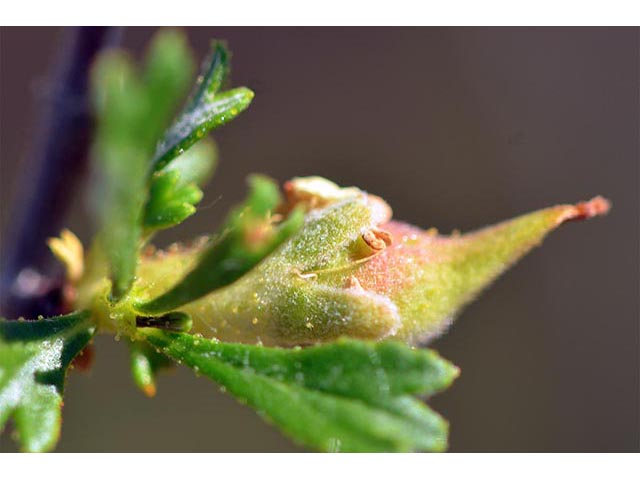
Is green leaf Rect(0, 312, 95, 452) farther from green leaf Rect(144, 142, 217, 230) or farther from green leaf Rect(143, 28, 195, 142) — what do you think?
green leaf Rect(143, 28, 195, 142)

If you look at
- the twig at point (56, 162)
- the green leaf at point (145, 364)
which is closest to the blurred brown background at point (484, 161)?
the twig at point (56, 162)

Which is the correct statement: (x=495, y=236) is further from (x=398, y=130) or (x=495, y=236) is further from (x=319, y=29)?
(x=319, y=29)

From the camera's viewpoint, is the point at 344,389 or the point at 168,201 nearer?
the point at 344,389

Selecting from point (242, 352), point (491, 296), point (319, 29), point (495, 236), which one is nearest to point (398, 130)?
point (319, 29)

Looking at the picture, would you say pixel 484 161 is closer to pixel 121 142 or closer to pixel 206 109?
pixel 206 109

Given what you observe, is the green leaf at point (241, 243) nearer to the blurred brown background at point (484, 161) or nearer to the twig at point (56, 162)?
the twig at point (56, 162)

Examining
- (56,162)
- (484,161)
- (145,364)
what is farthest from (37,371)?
(484,161)
